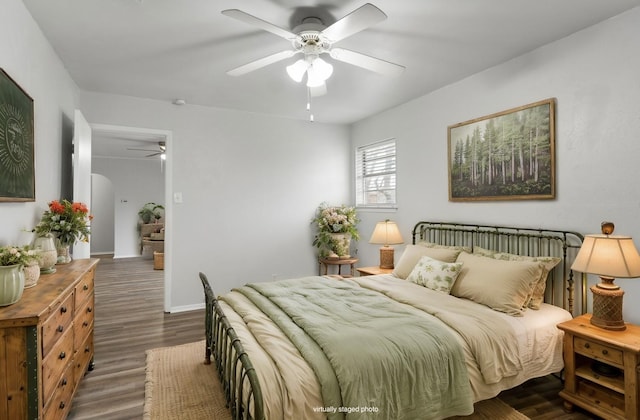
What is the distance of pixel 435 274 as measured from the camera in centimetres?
302

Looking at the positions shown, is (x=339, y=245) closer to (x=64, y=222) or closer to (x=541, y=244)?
(x=541, y=244)

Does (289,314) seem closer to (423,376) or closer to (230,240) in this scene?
(423,376)

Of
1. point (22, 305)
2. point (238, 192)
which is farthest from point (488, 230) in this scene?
point (22, 305)

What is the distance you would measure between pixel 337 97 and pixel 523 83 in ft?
6.33

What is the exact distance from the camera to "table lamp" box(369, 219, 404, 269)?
13.7 ft

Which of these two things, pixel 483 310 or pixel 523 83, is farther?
pixel 523 83

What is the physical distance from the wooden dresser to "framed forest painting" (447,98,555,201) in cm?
339

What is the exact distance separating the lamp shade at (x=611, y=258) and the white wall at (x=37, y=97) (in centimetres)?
356

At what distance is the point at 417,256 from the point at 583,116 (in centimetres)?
178

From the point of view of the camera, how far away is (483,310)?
2486 millimetres

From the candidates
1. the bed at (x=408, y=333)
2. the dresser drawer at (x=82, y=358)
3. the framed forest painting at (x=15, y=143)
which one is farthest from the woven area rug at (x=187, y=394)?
the framed forest painting at (x=15, y=143)

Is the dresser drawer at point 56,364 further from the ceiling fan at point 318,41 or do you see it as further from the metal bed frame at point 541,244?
the metal bed frame at point 541,244

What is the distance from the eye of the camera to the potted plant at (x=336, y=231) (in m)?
4.92

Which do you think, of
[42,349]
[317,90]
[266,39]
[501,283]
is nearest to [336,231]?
[317,90]
